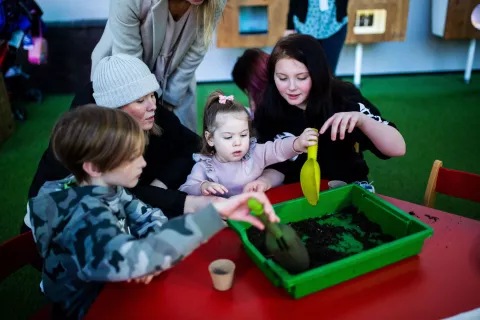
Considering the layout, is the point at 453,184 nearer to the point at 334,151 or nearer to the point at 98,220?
the point at 334,151

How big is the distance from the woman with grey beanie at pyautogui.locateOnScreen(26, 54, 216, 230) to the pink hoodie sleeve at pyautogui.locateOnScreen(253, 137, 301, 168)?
0.90 feet

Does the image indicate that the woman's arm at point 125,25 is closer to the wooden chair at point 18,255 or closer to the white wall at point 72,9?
the wooden chair at point 18,255

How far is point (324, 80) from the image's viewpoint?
1498 millimetres

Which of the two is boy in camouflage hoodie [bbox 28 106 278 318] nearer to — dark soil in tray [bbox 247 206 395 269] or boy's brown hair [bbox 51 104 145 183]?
boy's brown hair [bbox 51 104 145 183]

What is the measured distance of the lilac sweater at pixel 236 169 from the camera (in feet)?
4.77

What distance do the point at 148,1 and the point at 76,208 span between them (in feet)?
3.35

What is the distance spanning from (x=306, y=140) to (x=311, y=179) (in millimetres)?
130

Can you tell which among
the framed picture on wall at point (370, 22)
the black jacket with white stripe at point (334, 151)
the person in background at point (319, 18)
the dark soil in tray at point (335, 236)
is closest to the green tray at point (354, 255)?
the dark soil in tray at point (335, 236)

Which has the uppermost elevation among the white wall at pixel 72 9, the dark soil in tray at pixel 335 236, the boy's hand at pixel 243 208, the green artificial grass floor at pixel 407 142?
the white wall at pixel 72 9

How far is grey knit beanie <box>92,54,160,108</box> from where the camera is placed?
4.58 ft

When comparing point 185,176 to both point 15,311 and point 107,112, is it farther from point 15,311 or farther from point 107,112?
point 15,311

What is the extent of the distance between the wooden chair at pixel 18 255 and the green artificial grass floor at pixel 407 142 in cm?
74

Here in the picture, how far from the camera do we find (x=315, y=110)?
1.55m

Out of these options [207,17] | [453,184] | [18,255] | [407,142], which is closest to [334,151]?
[453,184]
